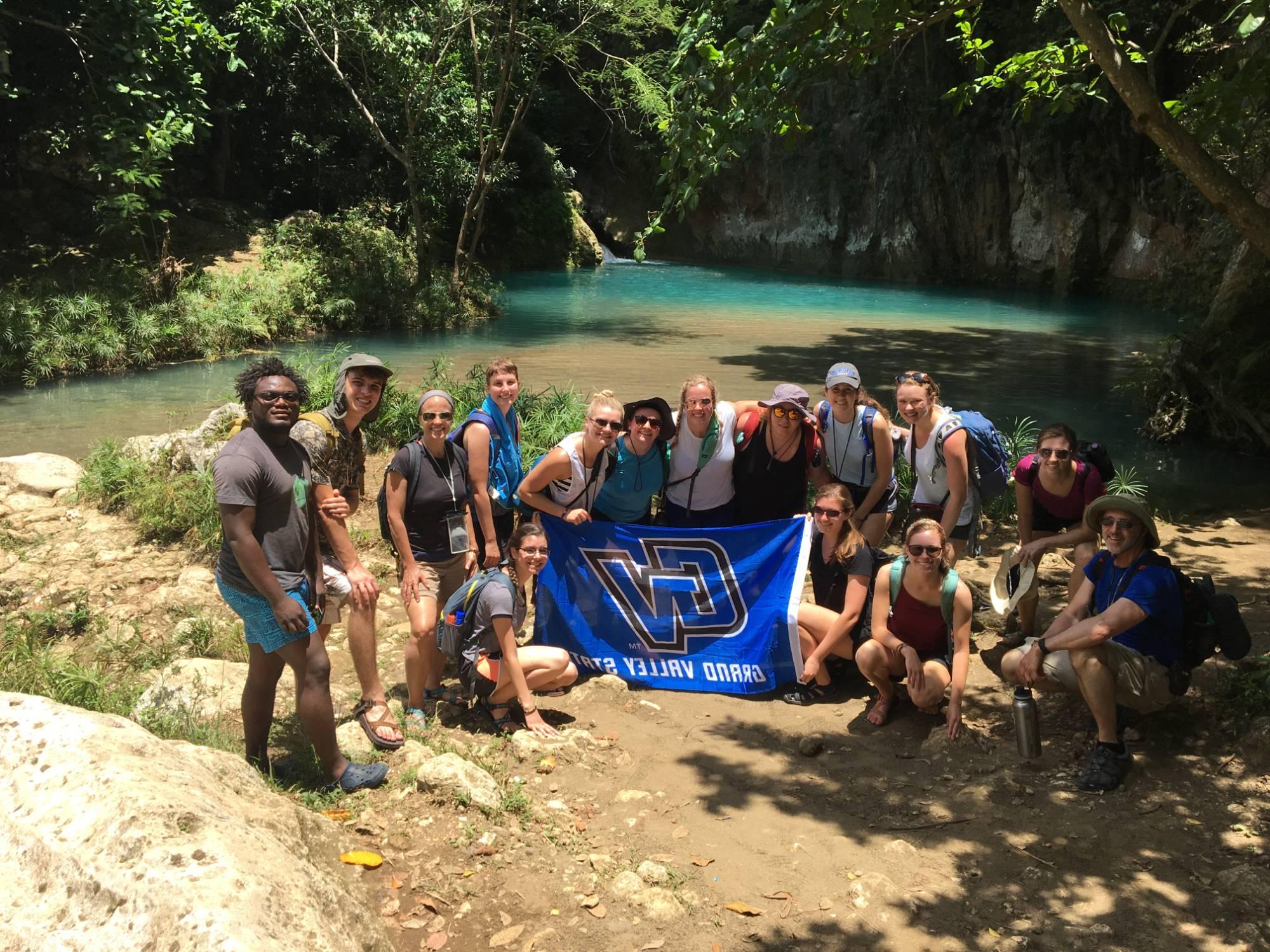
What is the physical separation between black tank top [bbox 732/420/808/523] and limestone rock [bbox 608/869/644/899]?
8.57 feet

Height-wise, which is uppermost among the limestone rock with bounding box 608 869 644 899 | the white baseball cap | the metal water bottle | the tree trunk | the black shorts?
the tree trunk

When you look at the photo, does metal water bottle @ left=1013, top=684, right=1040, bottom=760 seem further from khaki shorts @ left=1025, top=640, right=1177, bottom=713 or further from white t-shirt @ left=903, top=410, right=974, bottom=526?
white t-shirt @ left=903, top=410, right=974, bottom=526

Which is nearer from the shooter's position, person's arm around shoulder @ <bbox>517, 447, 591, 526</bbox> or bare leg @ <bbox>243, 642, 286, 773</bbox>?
bare leg @ <bbox>243, 642, 286, 773</bbox>

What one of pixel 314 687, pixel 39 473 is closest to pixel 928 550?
pixel 314 687

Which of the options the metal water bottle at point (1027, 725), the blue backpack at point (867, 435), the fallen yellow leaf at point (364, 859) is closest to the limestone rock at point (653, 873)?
the fallen yellow leaf at point (364, 859)

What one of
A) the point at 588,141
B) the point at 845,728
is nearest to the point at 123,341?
the point at 845,728

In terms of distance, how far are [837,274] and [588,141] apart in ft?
34.0

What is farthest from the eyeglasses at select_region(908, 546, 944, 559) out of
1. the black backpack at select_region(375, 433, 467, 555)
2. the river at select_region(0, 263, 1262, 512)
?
the river at select_region(0, 263, 1262, 512)

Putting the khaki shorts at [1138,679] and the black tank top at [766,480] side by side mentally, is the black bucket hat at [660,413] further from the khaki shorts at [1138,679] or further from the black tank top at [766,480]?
the khaki shorts at [1138,679]

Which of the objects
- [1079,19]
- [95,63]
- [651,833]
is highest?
[95,63]

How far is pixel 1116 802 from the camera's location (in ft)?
14.6

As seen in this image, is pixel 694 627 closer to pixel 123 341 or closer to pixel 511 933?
pixel 511 933

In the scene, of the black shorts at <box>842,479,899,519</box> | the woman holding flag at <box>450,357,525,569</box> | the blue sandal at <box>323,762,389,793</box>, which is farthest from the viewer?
the black shorts at <box>842,479,899,519</box>

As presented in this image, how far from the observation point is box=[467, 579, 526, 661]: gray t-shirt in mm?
5047
